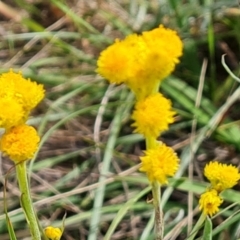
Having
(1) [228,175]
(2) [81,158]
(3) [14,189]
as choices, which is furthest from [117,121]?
(1) [228,175]

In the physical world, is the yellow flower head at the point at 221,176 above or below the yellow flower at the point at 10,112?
below

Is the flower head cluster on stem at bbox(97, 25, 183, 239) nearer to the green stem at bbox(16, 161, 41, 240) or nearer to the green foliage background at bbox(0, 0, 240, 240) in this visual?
the green stem at bbox(16, 161, 41, 240)

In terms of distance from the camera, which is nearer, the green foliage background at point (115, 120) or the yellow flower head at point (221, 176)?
the yellow flower head at point (221, 176)

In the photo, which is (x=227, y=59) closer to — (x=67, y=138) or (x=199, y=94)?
(x=199, y=94)

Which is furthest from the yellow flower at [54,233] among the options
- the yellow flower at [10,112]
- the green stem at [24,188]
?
the yellow flower at [10,112]

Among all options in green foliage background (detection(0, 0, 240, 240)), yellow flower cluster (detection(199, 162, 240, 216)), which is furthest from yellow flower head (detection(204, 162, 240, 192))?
green foliage background (detection(0, 0, 240, 240))

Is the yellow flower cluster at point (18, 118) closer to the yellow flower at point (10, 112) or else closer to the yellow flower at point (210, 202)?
the yellow flower at point (10, 112)

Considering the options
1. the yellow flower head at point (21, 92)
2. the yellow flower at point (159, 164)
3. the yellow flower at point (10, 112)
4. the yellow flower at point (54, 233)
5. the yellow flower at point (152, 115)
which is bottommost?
the yellow flower at point (54, 233)
